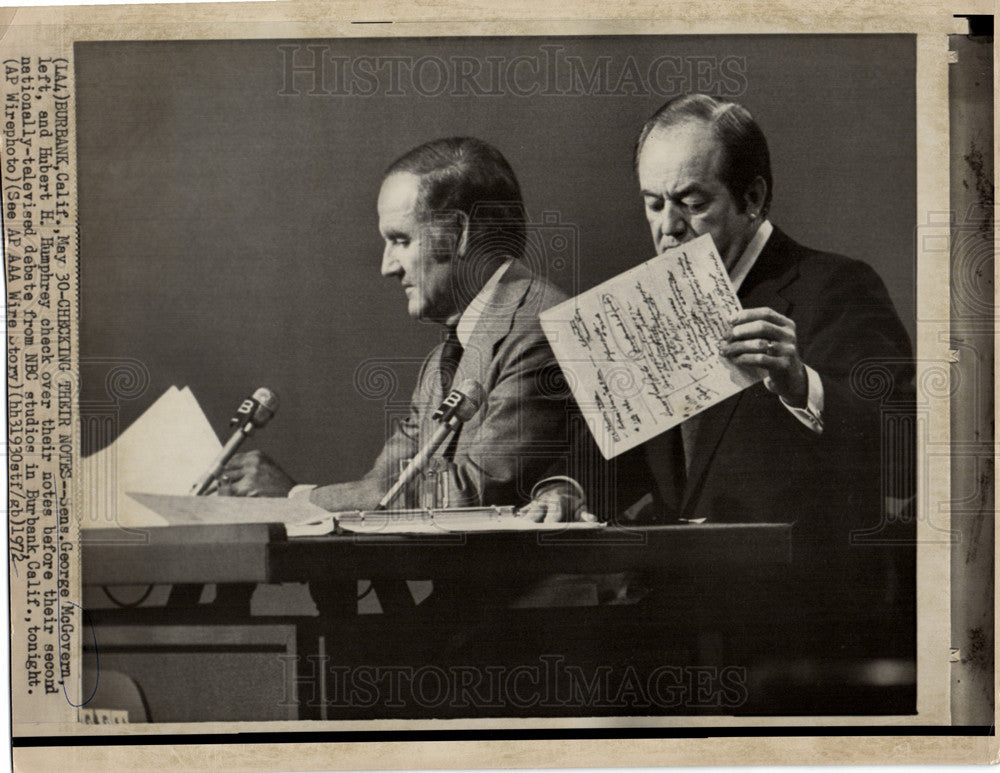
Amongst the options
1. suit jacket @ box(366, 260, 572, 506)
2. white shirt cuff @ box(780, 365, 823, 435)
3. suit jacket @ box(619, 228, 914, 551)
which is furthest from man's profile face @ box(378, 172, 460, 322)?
white shirt cuff @ box(780, 365, 823, 435)

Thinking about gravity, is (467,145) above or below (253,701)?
above

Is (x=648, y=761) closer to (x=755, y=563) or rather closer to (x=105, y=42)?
(x=755, y=563)

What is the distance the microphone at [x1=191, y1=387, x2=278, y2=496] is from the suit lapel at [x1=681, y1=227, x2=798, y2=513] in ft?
3.62

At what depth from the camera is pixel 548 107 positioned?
2.31 metres

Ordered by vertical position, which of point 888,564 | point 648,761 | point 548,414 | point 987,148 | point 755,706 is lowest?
point 648,761

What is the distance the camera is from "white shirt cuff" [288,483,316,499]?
2.27 meters

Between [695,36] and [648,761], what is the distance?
1.91m

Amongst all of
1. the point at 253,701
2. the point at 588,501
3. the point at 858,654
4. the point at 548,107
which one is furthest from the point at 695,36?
the point at 253,701

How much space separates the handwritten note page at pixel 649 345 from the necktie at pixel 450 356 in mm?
236

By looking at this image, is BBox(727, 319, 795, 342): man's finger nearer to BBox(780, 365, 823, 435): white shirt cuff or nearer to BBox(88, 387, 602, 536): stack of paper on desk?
BBox(780, 365, 823, 435): white shirt cuff

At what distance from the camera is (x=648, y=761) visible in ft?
7.55

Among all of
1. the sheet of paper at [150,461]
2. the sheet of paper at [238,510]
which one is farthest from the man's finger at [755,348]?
the sheet of paper at [150,461]

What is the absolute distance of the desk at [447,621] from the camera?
88.9 inches

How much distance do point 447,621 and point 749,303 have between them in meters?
1.14
